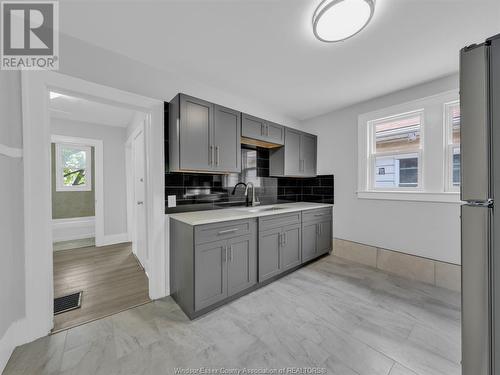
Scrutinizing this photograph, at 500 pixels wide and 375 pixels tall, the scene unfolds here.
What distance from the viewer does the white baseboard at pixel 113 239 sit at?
397 centimetres

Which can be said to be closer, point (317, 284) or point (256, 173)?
point (317, 284)

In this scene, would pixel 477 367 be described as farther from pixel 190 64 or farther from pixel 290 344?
pixel 190 64

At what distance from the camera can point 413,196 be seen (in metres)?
2.65

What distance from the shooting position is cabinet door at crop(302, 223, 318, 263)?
2.93 metres

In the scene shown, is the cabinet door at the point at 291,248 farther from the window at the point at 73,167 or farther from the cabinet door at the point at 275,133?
the window at the point at 73,167

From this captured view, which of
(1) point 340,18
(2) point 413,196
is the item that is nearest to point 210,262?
(1) point 340,18

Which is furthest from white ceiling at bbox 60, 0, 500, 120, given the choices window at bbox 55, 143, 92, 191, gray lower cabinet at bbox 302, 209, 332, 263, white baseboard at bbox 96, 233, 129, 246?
window at bbox 55, 143, 92, 191

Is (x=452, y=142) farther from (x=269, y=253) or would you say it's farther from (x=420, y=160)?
(x=269, y=253)

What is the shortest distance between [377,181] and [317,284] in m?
1.81

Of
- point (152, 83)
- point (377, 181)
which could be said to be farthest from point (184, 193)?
point (377, 181)

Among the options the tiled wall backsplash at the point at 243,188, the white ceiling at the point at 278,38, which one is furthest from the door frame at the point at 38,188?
the tiled wall backsplash at the point at 243,188

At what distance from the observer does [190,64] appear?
2.16 meters

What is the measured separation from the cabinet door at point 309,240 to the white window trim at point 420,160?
3.00 ft

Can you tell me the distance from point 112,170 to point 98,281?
8.05 ft
